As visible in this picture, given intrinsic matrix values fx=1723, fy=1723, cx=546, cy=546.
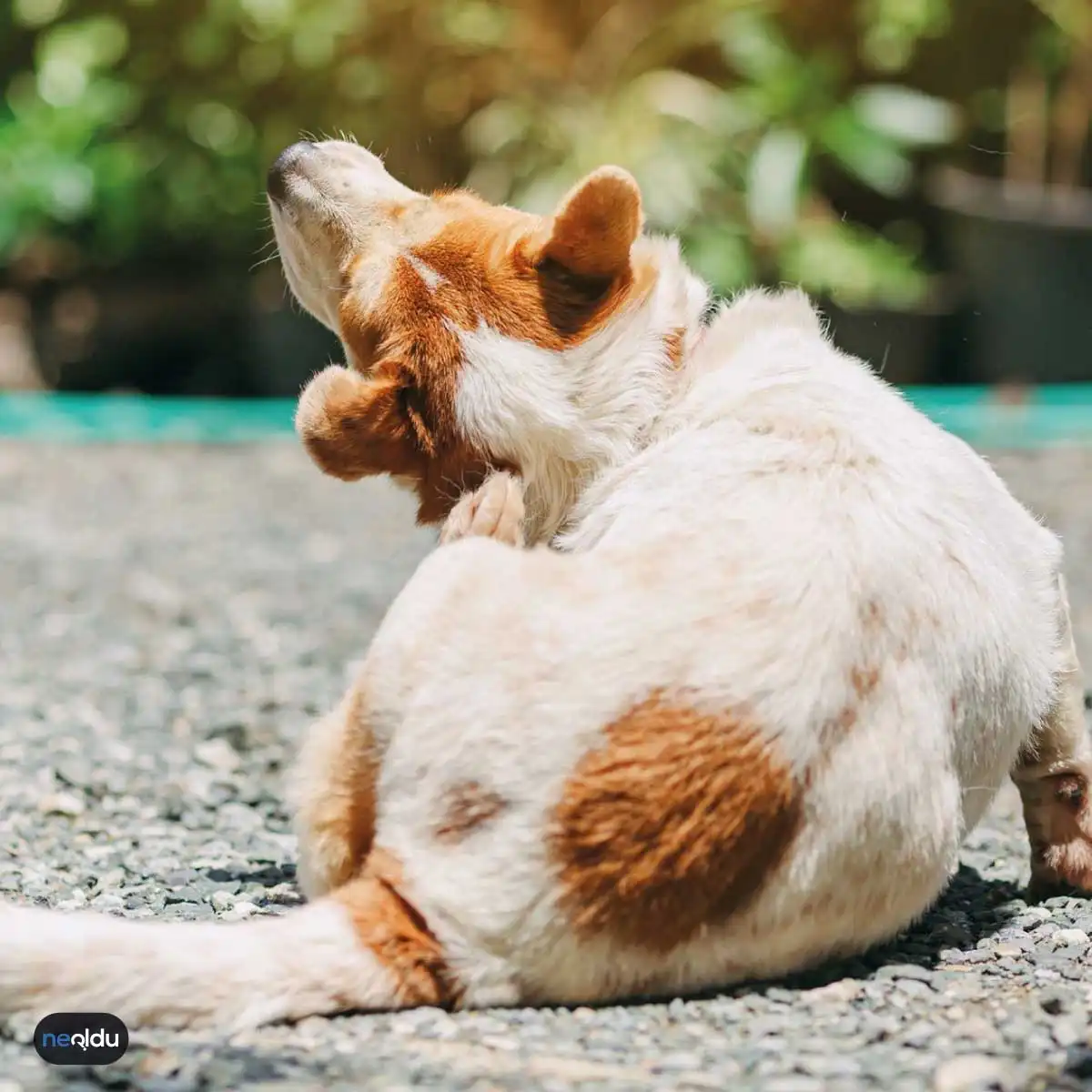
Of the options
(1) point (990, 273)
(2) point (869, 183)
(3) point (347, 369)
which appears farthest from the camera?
(2) point (869, 183)

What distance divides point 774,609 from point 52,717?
2.92 metres

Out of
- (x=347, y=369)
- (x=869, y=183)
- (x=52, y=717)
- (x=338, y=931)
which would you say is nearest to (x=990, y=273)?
(x=869, y=183)

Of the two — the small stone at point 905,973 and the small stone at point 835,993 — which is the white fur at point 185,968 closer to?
the small stone at point 835,993

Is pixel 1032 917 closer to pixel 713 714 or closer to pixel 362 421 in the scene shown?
pixel 713 714

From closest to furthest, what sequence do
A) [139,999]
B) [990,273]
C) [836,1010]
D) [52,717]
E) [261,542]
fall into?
[139,999]
[836,1010]
[52,717]
[261,542]
[990,273]

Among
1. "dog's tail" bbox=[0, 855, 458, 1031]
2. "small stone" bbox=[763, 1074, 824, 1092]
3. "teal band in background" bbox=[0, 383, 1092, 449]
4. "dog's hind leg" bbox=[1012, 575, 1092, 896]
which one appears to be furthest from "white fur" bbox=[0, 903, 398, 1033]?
"teal band in background" bbox=[0, 383, 1092, 449]

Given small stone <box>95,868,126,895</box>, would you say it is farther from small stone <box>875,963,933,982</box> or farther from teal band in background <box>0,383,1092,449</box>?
teal band in background <box>0,383,1092,449</box>

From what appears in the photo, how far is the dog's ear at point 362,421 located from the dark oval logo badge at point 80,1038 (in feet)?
3.69

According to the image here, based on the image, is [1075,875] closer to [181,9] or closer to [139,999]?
[139,999]

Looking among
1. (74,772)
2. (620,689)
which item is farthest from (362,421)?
(74,772)

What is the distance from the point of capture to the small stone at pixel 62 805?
164 inches

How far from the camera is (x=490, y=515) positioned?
10.2 ft

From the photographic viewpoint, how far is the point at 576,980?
9.02 ft

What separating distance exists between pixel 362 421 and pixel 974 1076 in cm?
155
